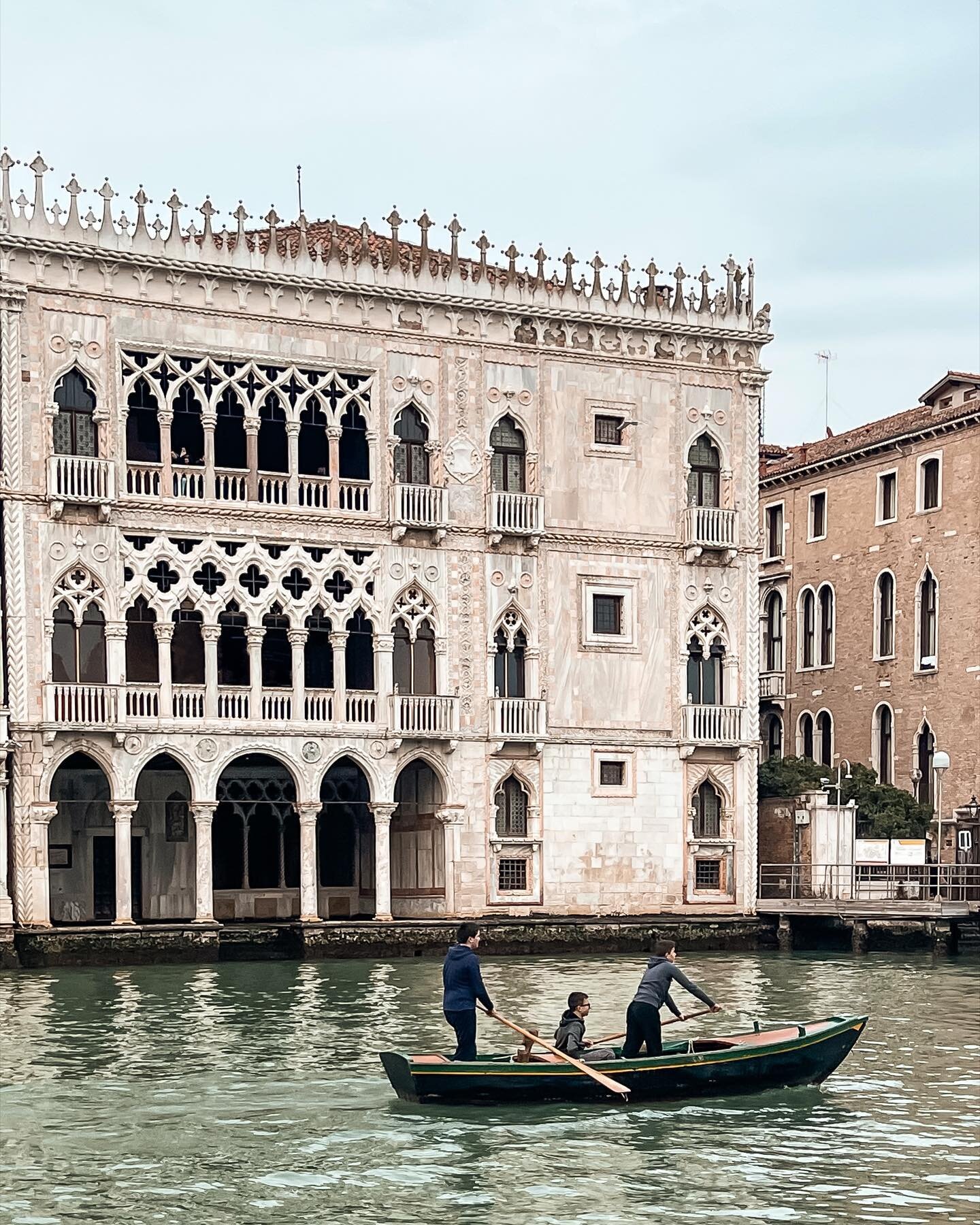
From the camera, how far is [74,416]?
110 ft

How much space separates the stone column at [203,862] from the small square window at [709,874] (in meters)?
9.10

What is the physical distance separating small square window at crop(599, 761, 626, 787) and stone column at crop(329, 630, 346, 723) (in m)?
Answer: 5.01

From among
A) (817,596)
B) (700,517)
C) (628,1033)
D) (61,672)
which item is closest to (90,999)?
(61,672)

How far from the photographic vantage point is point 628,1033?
61.6 feet

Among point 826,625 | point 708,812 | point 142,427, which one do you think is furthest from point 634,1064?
point 826,625

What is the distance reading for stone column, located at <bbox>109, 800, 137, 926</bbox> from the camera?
108ft

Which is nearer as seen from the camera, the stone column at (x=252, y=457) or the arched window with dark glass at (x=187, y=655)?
the stone column at (x=252, y=457)

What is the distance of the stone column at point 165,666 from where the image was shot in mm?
33656

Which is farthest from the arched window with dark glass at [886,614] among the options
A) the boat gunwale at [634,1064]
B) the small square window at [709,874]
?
the boat gunwale at [634,1064]

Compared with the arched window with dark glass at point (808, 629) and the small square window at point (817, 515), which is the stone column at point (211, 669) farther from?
the arched window with dark glass at point (808, 629)

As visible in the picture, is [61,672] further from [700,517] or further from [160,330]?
[700,517]

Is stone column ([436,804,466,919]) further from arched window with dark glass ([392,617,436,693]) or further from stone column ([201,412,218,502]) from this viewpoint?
stone column ([201,412,218,502])

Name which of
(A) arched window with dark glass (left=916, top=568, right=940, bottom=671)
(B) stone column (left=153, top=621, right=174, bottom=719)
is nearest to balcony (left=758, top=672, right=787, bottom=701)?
(A) arched window with dark glass (left=916, top=568, right=940, bottom=671)

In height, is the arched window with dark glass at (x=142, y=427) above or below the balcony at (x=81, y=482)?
above
